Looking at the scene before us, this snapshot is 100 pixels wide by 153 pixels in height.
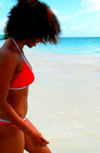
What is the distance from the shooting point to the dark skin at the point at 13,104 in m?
1.21

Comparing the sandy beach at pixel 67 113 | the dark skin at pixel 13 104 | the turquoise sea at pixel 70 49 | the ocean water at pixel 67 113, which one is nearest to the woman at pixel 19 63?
the dark skin at pixel 13 104

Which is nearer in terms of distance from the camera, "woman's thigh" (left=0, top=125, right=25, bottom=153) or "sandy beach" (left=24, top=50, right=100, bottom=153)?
"woman's thigh" (left=0, top=125, right=25, bottom=153)

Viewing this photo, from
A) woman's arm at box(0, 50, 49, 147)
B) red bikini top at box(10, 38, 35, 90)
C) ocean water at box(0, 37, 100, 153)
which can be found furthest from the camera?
ocean water at box(0, 37, 100, 153)

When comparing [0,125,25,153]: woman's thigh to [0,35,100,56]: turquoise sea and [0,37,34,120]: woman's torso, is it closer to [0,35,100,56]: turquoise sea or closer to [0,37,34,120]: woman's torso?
[0,37,34,120]: woman's torso

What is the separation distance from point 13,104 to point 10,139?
0.22 metres

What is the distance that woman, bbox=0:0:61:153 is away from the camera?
4.02ft

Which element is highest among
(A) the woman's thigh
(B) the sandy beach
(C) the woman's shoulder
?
(C) the woman's shoulder

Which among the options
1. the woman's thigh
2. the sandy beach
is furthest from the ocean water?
the woman's thigh

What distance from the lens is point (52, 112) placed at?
3799 millimetres

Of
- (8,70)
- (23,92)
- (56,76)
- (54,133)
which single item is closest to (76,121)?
(54,133)

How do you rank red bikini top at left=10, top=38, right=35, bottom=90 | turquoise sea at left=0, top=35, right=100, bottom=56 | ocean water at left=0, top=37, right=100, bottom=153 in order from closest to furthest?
red bikini top at left=10, top=38, right=35, bottom=90 → ocean water at left=0, top=37, right=100, bottom=153 → turquoise sea at left=0, top=35, right=100, bottom=56

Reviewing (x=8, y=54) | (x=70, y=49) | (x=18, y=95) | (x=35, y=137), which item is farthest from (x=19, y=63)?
(x=70, y=49)

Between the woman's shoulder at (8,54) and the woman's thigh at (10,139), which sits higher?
the woman's shoulder at (8,54)

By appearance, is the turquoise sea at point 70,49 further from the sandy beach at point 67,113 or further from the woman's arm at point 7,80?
the sandy beach at point 67,113
